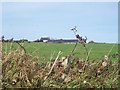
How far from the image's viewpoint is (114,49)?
5496 millimetres

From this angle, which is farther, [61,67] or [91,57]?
[91,57]

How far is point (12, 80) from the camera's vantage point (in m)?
4.30

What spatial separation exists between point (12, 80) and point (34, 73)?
0.23 meters

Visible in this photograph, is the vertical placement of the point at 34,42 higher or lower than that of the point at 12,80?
higher

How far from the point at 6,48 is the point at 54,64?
0.66m

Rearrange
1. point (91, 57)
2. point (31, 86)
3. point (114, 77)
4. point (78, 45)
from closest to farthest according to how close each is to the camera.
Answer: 1. point (31, 86)
2. point (114, 77)
3. point (78, 45)
4. point (91, 57)

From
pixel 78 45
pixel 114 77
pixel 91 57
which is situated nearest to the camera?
pixel 114 77

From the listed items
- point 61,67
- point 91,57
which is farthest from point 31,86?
point 91,57

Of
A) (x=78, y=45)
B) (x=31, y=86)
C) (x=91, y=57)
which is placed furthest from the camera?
(x=91, y=57)

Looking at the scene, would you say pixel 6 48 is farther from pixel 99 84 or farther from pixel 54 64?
pixel 99 84

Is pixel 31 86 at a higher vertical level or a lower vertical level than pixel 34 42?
lower

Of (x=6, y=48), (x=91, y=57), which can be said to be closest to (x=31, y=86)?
(x=6, y=48)

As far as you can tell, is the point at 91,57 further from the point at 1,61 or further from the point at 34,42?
the point at 1,61

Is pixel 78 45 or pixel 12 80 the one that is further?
pixel 78 45
